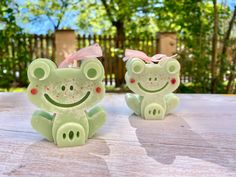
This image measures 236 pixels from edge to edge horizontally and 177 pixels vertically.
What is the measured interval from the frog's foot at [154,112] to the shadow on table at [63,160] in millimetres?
333

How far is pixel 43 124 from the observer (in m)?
0.88

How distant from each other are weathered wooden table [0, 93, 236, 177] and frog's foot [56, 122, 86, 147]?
2 centimetres

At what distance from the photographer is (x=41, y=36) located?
4301 millimetres

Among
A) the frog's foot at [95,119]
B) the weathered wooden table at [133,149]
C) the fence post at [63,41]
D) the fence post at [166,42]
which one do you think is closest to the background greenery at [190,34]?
the fence post at [166,42]

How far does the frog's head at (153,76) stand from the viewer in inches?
44.8

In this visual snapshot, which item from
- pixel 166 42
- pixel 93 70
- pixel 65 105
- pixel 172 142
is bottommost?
pixel 172 142

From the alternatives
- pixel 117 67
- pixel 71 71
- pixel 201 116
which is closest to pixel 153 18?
pixel 117 67

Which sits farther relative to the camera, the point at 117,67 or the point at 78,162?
the point at 117,67

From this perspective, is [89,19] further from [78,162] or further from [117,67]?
[78,162]

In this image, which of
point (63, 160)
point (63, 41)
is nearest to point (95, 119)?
point (63, 160)

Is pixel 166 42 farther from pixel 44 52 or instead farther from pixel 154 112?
pixel 154 112

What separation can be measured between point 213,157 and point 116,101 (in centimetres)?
89

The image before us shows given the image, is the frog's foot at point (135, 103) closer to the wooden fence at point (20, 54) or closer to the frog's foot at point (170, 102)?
the frog's foot at point (170, 102)

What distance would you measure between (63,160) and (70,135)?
12 cm
